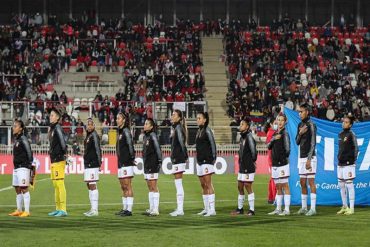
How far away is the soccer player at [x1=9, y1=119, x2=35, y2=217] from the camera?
18000mm

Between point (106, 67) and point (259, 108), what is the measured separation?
36.2 ft

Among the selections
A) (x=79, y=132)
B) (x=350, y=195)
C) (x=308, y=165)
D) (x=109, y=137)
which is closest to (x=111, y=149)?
(x=109, y=137)

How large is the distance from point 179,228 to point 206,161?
3023 mm

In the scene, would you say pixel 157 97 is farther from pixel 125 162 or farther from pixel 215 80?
pixel 125 162

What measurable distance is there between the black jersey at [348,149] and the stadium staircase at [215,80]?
976 inches

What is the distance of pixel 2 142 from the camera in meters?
37.6

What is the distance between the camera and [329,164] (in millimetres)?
21203

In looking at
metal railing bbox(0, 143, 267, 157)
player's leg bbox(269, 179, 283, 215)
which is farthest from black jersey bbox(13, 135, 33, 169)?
metal railing bbox(0, 143, 267, 157)

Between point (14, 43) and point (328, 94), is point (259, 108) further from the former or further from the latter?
point (14, 43)

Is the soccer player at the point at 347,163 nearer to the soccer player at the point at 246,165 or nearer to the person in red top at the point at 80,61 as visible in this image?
the soccer player at the point at 246,165

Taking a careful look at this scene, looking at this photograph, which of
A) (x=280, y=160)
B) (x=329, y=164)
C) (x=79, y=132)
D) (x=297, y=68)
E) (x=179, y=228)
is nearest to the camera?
(x=179, y=228)

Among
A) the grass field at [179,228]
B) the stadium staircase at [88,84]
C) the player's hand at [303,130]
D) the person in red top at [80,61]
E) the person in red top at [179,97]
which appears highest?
the person in red top at [80,61]

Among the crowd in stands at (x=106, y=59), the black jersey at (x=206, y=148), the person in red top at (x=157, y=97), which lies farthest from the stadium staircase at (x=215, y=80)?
the black jersey at (x=206, y=148)

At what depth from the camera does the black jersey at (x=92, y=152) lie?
1820 cm
